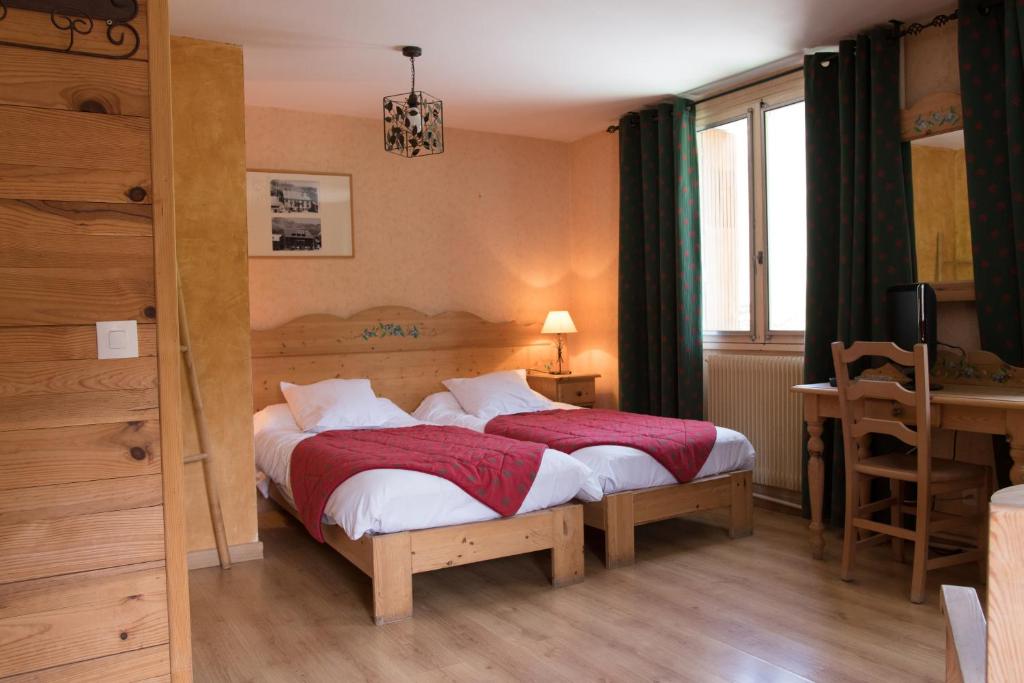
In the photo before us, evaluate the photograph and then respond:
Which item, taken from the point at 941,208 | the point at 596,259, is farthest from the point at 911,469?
the point at 596,259

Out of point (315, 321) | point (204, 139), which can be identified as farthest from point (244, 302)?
point (315, 321)

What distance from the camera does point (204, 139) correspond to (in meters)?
3.77

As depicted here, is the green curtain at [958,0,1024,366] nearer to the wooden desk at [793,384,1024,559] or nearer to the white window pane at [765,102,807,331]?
the wooden desk at [793,384,1024,559]

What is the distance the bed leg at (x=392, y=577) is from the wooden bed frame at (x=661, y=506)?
38.7 inches

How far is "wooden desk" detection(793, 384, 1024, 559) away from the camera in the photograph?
2.89m

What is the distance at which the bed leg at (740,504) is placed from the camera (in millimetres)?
4000

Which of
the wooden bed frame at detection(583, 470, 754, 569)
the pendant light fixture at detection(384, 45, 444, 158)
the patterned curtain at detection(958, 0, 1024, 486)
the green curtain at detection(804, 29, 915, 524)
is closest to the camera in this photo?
the patterned curtain at detection(958, 0, 1024, 486)

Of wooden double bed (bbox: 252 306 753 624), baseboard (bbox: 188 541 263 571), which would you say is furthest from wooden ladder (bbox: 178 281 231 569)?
wooden double bed (bbox: 252 306 753 624)

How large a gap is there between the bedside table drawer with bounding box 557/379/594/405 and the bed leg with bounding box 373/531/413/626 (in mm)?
2676

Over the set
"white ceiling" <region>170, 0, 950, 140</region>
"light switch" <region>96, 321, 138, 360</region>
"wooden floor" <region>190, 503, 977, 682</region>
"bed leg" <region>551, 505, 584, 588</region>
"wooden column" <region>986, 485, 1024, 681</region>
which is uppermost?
Result: "white ceiling" <region>170, 0, 950, 140</region>

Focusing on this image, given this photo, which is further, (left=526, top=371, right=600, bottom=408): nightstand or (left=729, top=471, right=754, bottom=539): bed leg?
(left=526, top=371, right=600, bottom=408): nightstand

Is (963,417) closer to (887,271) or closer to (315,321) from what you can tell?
(887,271)

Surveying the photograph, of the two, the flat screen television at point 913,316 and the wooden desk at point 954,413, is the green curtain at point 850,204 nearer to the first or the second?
the flat screen television at point 913,316

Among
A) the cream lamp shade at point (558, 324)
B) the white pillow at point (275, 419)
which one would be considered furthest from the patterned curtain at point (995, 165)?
the white pillow at point (275, 419)
